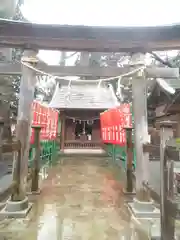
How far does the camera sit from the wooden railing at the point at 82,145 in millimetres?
14448

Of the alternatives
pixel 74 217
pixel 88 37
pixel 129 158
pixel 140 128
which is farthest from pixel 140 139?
pixel 88 37

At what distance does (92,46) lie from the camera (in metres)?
4.02

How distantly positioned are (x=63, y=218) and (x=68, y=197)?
3.93 ft

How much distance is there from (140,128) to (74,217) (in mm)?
1980

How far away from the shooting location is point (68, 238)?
112 inches

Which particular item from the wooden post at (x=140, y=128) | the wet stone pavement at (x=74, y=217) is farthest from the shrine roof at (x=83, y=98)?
the wooden post at (x=140, y=128)

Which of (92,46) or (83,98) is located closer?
(92,46)

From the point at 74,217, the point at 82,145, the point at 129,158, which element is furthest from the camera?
the point at 82,145

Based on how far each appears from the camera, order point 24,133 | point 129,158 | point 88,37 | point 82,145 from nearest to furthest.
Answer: point 88,37 → point 24,133 → point 129,158 → point 82,145

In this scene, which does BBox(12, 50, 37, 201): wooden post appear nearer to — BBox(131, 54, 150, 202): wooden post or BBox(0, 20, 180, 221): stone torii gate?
BBox(0, 20, 180, 221): stone torii gate

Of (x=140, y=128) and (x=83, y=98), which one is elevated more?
(x=83, y=98)

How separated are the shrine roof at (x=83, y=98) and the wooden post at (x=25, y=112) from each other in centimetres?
776

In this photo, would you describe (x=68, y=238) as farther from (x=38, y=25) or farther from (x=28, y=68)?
(x=38, y=25)

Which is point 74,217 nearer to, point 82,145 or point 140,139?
point 140,139
